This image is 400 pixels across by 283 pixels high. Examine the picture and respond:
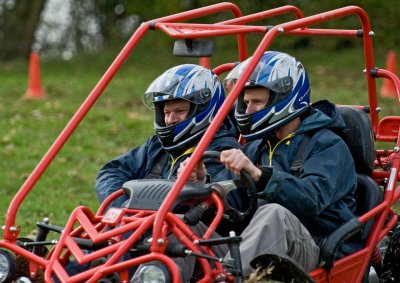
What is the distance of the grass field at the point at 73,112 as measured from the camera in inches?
432

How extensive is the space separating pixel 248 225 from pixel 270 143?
0.82 meters

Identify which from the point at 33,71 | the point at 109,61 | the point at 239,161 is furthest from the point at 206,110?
the point at 109,61

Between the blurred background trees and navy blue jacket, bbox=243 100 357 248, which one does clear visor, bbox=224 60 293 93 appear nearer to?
navy blue jacket, bbox=243 100 357 248

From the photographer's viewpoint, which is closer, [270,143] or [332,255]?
[332,255]

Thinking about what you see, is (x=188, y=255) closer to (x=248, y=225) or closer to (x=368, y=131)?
(x=248, y=225)

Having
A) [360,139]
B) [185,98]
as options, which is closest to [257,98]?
[185,98]

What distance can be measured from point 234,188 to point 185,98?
2.57ft

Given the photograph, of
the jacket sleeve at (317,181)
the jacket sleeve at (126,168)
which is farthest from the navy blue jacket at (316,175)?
the jacket sleeve at (126,168)

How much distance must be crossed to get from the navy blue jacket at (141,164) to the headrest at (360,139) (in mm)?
703

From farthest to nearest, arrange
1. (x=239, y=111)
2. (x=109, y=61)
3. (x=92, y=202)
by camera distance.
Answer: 1. (x=109, y=61)
2. (x=92, y=202)
3. (x=239, y=111)

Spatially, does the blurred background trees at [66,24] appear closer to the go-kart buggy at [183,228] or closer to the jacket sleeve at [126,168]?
the jacket sleeve at [126,168]

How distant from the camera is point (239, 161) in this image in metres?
5.29

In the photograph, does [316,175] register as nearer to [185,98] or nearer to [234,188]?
[234,188]

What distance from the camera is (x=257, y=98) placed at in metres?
5.88
